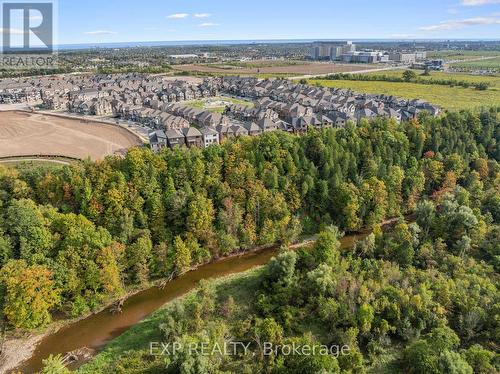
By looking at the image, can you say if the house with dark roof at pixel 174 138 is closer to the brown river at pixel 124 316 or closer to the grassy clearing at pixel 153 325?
the brown river at pixel 124 316

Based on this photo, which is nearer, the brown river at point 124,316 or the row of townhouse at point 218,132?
the brown river at point 124,316

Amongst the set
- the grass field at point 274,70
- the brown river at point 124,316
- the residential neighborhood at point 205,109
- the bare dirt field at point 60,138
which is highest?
the grass field at point 274,70

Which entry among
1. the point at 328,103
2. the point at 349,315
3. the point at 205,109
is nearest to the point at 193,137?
the point at 205,109

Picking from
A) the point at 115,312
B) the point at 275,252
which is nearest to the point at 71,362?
the point at 115,312

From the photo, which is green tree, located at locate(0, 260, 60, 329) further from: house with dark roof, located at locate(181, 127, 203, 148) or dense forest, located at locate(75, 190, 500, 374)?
house with dark roof, located at locate(181, 127, 203, 148)

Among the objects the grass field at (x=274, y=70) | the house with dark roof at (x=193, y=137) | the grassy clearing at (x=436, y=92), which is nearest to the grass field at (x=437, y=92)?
the grassy clearing at (x=436, y=92)

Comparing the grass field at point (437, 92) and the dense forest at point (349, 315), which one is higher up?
the grass field at point (437, 92)

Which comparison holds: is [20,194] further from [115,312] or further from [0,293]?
[115,312]
